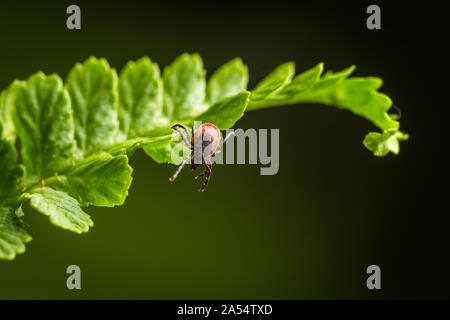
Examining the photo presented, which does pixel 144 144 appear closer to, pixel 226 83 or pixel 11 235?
pixel 11 235

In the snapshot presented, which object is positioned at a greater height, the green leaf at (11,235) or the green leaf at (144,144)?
the green leaf at (144,144)

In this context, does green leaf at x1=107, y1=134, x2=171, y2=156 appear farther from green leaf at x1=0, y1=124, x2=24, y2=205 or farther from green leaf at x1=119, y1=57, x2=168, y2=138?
green leaf at x1=119, y1=57, x2=168, y2=138

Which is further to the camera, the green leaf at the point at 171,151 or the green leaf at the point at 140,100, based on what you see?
the green leaf at the point at 140,100

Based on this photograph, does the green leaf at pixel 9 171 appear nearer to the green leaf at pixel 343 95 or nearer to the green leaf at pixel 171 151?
the green leaf at pixel 171 151

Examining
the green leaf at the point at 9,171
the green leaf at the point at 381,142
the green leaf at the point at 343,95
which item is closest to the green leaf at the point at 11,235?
the green leaf at the point at 9,171

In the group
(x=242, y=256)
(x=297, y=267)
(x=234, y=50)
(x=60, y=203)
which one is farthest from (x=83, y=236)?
(x=60, y=203)

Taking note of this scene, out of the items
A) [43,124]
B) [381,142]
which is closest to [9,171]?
[43,124]
